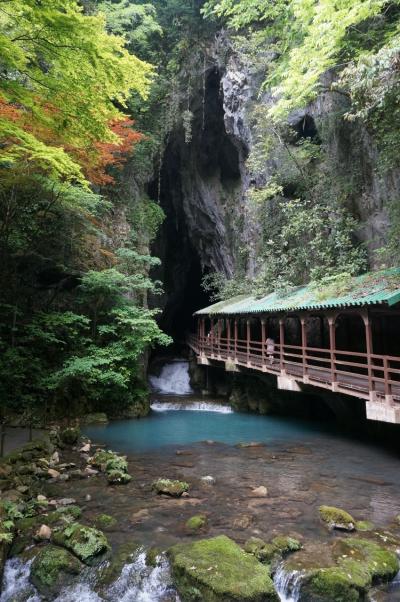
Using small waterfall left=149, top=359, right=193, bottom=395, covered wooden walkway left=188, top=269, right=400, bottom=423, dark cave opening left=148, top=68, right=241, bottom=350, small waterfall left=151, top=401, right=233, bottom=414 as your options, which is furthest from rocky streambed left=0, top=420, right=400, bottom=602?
dark cave opening left=148, top=68, right=241, bottom=350

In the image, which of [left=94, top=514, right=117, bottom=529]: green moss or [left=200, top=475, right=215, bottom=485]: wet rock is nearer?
[left=94, top=514, right=117, bottom=529]: green moss

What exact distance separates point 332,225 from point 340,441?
9019 millimetres

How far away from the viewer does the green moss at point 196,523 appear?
677cm

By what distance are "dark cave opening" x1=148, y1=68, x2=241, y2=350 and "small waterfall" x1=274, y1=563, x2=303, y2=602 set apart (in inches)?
1005

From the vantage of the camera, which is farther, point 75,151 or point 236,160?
point 236,160

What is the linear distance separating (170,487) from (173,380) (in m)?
20.4

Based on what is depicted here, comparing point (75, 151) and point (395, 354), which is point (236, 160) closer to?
point (75, 151)

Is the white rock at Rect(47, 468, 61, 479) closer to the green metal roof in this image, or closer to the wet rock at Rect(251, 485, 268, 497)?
the wet rock at Rect(251, 485, 268, 497)

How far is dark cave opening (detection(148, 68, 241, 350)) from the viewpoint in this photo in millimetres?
28078

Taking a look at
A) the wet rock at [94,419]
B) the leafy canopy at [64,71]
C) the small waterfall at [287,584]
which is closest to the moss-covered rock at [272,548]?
the small waterfall at [287,584]

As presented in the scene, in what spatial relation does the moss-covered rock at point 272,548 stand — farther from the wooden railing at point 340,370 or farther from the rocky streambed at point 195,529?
the wooden railing at point 340,370

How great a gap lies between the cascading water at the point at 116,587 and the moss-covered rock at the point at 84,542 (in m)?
0.26

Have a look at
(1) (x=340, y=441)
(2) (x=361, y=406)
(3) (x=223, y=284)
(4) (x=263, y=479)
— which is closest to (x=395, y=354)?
(2) (x=361, y=406)

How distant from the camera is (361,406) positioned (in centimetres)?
1411
